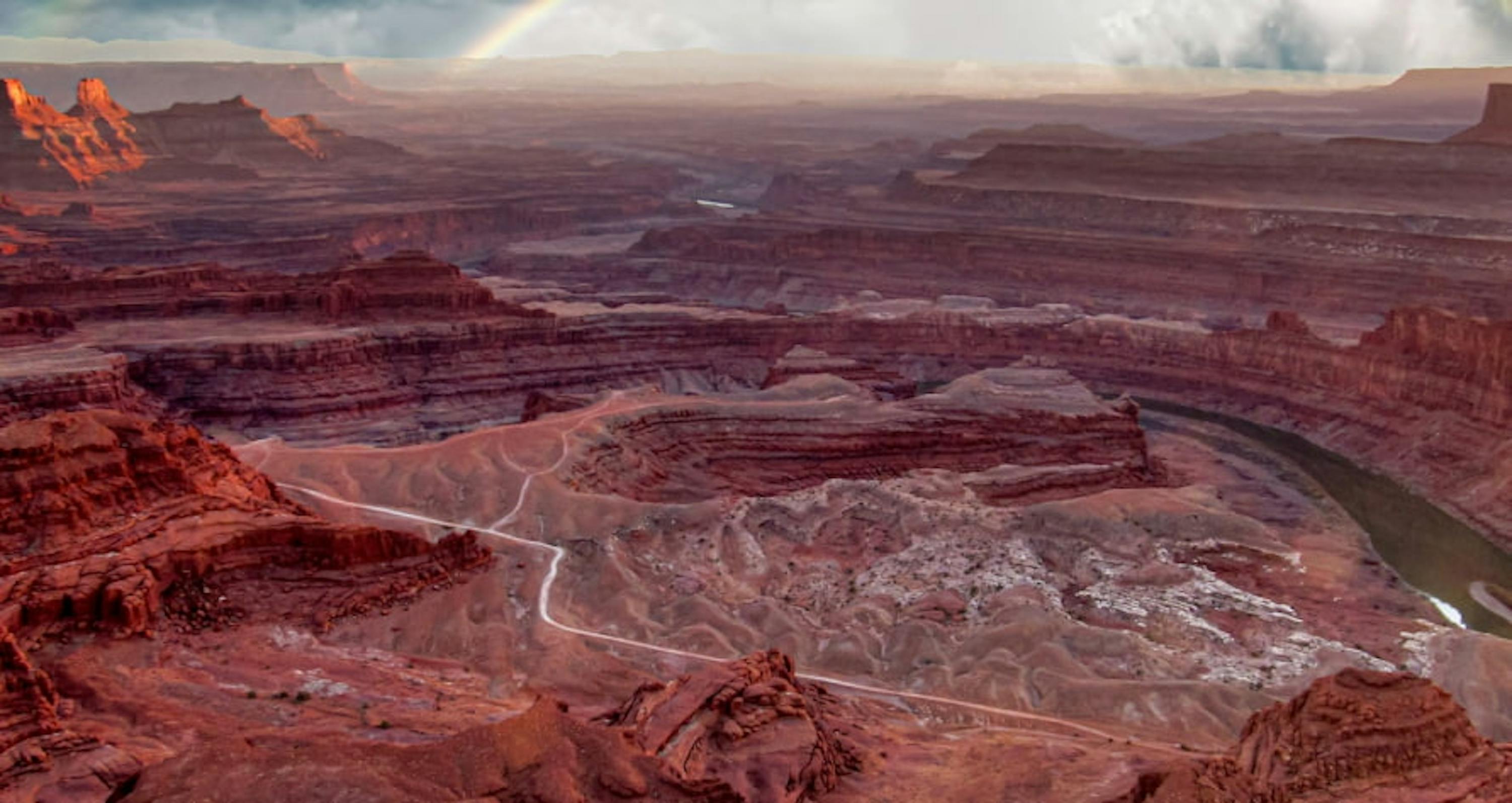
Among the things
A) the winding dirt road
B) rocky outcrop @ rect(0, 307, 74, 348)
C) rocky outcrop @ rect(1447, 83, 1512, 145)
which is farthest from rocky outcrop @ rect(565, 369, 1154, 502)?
rocky outcrop @ rect(1447, 83, 1512, 145)

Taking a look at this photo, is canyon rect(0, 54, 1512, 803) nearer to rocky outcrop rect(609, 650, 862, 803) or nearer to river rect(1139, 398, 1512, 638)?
rocky outcrop rect(609, 650, 862, 803)

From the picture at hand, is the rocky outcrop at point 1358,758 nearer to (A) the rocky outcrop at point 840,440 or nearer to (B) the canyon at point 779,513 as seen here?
(B) the canyon at point 779,513

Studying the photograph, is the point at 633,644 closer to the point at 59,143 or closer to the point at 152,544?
the point at 152,544

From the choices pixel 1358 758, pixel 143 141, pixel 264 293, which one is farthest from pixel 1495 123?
pixel 143 141

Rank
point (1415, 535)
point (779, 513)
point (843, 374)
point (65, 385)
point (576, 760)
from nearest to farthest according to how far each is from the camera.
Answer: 1. point (576, 760)
2. point (779, 513)
3. point (1415, 535)
4. point (65, 385)
5. point (843, 374)

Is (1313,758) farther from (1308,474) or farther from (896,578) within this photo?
(1308,474)
